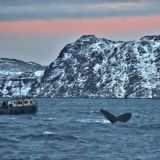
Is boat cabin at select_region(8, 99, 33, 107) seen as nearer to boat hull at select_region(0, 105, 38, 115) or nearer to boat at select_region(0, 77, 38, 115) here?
boat at select_region(0, 77, 38, 115)

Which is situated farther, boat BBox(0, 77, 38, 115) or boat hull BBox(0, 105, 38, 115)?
boat BBox(0, 77, 38, 115)

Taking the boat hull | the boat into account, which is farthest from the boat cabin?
the boat hull

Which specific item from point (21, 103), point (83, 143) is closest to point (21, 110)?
point (21, 103)

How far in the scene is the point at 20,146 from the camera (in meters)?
81.5

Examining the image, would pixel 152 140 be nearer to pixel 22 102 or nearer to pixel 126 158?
pixel 126 158

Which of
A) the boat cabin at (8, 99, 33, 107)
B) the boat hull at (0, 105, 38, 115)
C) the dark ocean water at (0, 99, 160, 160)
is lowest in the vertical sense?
the dark ocean water at (0, 99, 160, 160)

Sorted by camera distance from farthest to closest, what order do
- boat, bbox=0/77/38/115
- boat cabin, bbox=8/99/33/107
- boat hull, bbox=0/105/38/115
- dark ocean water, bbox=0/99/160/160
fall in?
1. boat cabin, bbox=8/99/33/107
2. boat, bbox=0/77/38/115
3. boat hull, bbox=0/105/38/115
4. dark ocean water, bbox=0/99/160/160

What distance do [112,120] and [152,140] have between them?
40100 millimetres

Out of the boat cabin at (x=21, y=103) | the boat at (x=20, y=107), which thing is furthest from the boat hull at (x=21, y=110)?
the boat cabin at (x=21, y=103)

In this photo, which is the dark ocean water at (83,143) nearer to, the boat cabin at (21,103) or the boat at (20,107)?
A: the boat at (20,107)

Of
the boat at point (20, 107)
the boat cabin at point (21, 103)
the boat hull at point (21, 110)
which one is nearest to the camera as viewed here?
the boat hull at point (21, 110)

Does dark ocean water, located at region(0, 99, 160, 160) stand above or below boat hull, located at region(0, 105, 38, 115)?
below

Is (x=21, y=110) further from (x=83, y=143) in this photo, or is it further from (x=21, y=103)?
(x=83, y=143)

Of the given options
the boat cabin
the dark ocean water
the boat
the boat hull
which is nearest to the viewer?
the dark ocean water
